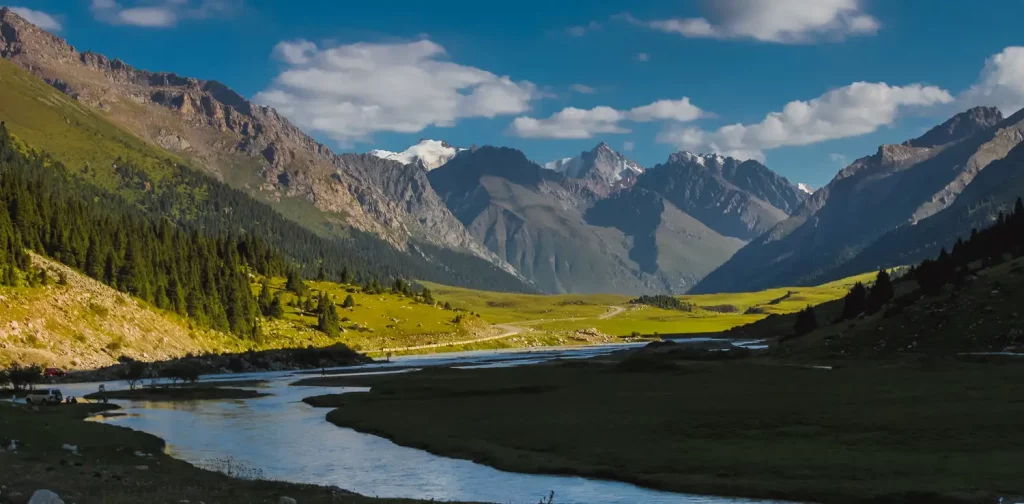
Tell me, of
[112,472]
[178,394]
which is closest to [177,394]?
[178,394]

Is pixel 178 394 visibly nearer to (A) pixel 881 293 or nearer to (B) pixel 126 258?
(B) pixel 126 258

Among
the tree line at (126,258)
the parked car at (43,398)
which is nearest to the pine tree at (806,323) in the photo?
the tree line at (126,258)

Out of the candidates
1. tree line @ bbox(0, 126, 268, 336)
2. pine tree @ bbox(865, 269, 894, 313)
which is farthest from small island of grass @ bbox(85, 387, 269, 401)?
pine tree @ bbox(865, 269, 894, 313)

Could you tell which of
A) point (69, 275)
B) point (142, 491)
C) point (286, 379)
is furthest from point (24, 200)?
point (142, 491)

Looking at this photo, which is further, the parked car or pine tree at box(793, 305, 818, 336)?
pine tree at box(793, 305, 818, 336)

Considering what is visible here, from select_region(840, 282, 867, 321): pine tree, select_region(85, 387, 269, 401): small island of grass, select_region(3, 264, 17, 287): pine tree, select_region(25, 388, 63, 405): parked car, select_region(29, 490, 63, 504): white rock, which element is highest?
select_region(3, 264, 17, 287): pine tree

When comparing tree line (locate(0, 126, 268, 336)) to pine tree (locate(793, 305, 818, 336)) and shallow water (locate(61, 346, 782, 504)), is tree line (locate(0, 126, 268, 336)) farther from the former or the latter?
pine tree (locate(793, 305, 818, 336))
